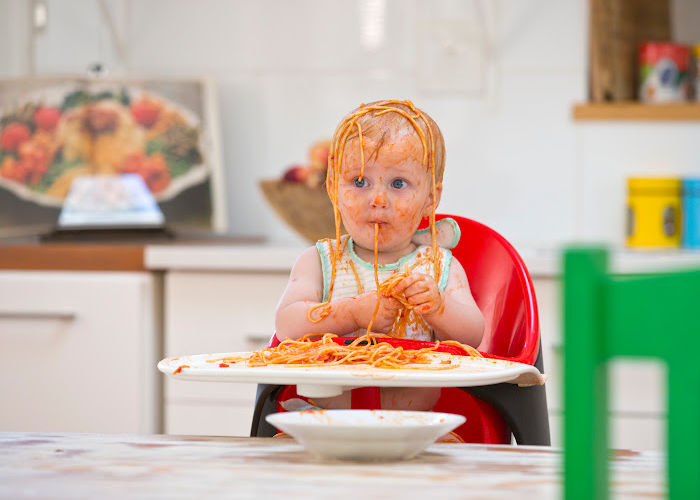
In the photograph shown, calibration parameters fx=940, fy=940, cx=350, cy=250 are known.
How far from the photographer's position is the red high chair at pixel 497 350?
41.2 inches

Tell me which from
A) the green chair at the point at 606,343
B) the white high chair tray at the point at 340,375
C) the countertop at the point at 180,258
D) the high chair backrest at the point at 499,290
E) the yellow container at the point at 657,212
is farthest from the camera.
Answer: the yellow container at the point at 657,212

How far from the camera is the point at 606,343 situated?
17.2 inches

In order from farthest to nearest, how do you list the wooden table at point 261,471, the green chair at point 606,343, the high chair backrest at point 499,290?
the high chair backrest at point 499,290, the wooden table at point 261,471, the green chair at point 606,343

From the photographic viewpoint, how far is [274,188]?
209cm

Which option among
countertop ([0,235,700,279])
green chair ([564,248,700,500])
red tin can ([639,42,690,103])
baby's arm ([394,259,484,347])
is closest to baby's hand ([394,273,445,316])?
baby's arm ([394,259,484,347])

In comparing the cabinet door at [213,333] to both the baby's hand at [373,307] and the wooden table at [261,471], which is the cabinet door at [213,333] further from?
the wooden table at [261,471]

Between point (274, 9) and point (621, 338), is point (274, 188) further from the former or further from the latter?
point (621, 338)

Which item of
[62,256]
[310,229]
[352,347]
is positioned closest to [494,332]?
[352,347]

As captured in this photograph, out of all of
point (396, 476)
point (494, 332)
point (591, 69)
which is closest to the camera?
point (396, 476)

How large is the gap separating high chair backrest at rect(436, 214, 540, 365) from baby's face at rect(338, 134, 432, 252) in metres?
0.15

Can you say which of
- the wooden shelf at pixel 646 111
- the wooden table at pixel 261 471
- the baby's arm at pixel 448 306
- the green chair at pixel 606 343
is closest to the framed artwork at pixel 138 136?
the wooden shelf at pixel 646 111

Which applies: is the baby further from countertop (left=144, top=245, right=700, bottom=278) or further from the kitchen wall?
the kitchen wall

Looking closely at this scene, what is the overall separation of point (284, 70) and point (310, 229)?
1.99ft

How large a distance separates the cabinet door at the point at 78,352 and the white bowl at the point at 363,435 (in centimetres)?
137
